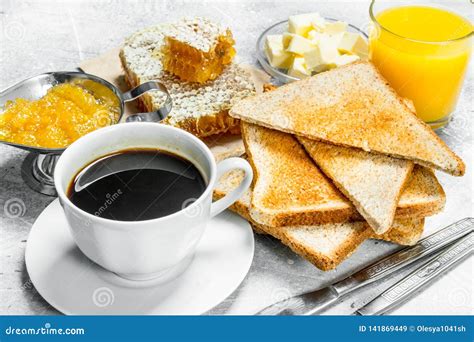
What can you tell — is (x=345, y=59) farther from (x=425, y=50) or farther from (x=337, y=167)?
(x=337, y=167)

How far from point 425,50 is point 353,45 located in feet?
1.27

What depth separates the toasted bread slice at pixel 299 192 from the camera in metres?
1.68

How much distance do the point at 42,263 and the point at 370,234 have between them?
0.85 metres

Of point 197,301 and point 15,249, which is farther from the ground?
point 197,301

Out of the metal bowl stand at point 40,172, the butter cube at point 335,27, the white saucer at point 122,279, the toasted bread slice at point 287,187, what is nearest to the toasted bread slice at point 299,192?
the toasted bread slice at point 287,187

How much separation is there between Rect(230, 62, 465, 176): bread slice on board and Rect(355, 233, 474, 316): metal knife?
0.71 feet

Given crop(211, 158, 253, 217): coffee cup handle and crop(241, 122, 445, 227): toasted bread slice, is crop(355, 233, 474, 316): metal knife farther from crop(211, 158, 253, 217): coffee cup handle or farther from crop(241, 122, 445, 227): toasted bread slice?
crop(211, 158, 253, 217): coffee cup handle

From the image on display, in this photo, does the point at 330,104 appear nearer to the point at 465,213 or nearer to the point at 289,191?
the point at 289,191

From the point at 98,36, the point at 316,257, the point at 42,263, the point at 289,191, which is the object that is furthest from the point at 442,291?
the point at 98,36

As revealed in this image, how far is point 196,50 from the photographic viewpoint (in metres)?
2.09

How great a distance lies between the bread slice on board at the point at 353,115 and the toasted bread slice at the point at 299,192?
0.06m

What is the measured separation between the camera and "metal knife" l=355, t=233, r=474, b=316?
1.55 meters

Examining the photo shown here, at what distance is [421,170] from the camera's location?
185cm

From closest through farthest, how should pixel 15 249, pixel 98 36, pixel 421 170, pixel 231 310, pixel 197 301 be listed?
pixel 197 301
pixel 231 310
pixel 15 249
pixel 421 170
pixel 98 36
